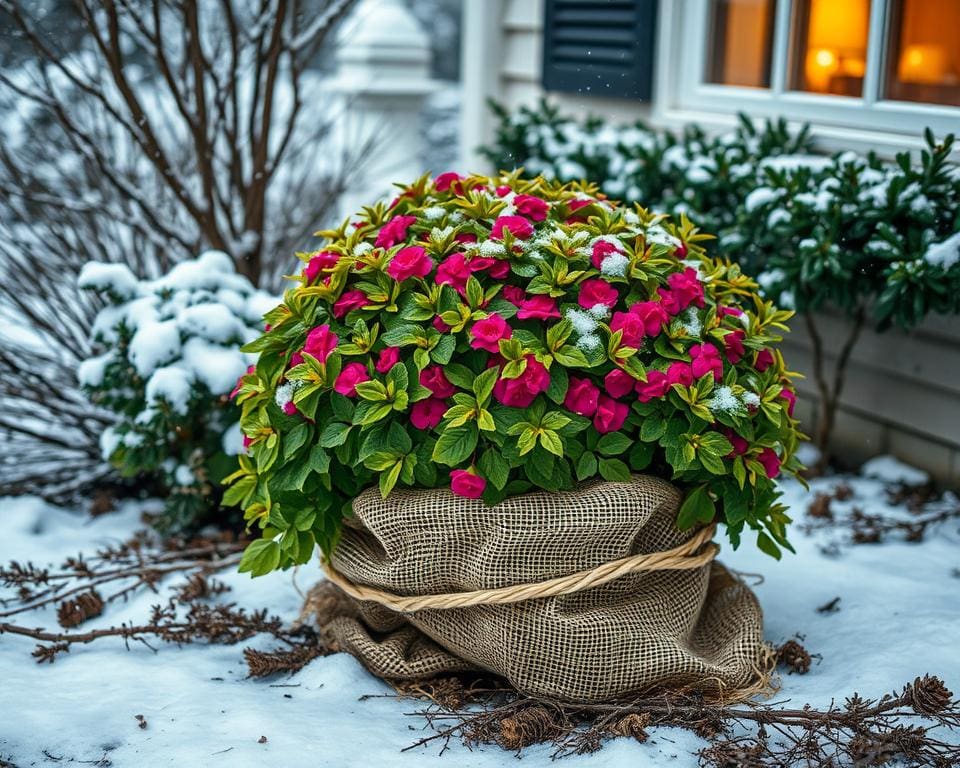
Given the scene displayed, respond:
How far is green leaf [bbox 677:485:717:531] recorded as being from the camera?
208 cm

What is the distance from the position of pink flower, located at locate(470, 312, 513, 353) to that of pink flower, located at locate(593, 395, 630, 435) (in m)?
0.23

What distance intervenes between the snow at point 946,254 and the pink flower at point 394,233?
4.71 feet

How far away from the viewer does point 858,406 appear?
3.52 meters

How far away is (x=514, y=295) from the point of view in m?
2.10

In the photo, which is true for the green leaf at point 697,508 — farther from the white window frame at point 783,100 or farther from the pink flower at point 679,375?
the white window frame at point 783,100

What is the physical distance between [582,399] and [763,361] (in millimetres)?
474

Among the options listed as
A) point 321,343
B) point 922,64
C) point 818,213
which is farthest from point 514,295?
point 922,64

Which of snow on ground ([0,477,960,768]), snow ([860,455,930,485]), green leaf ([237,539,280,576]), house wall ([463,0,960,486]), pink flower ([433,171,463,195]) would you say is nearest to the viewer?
snow on ground ([0,477,960,768])

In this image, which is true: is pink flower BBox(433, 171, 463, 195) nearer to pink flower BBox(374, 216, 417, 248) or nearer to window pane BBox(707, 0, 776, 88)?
pink flower BBox(374, 216, 417, 248)

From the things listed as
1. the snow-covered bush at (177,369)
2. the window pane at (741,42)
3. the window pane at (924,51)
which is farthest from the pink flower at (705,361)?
the window pane at (741,42)

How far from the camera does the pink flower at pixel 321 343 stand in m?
2.08

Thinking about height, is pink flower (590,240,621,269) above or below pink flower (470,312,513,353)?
above

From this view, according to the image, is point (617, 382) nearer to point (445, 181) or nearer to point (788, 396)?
point (788, 396)

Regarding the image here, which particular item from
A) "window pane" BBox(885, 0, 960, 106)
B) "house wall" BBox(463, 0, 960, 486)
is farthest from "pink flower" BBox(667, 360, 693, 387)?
"window pane" BBox(885, 0, 960, 106)
